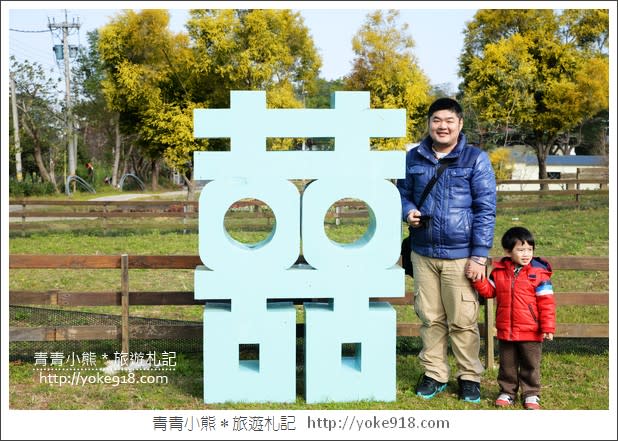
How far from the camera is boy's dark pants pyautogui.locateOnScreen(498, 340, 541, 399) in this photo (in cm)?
479

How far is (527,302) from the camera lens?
4.75 meters

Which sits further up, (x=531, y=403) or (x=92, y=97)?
(x=92, y=97)

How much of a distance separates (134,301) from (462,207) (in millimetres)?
2973

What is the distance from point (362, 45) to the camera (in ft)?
71.2

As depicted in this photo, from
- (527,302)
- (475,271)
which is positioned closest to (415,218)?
(475,271)

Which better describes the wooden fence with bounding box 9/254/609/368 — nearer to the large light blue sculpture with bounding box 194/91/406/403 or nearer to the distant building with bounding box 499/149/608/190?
the large light blue sculpture with bounding box 194/91/406/403

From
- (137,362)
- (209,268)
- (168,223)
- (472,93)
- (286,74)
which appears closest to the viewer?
(209,268)

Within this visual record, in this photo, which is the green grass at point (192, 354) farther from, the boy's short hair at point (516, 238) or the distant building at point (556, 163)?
the distant building at point (556, 163)

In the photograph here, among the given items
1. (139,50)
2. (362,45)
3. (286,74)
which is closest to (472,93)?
(362,45)

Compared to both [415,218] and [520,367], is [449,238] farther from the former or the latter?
[520,367]

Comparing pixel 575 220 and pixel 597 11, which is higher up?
pixel 597 11

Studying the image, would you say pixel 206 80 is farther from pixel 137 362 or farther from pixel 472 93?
pixel 137 362

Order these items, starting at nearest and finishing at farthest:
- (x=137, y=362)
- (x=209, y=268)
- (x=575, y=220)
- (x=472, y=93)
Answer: (x=209, y=268), (x=137, y=362), (x=575, y=220), (x=472, y=93)

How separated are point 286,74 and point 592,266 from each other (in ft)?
52.1
